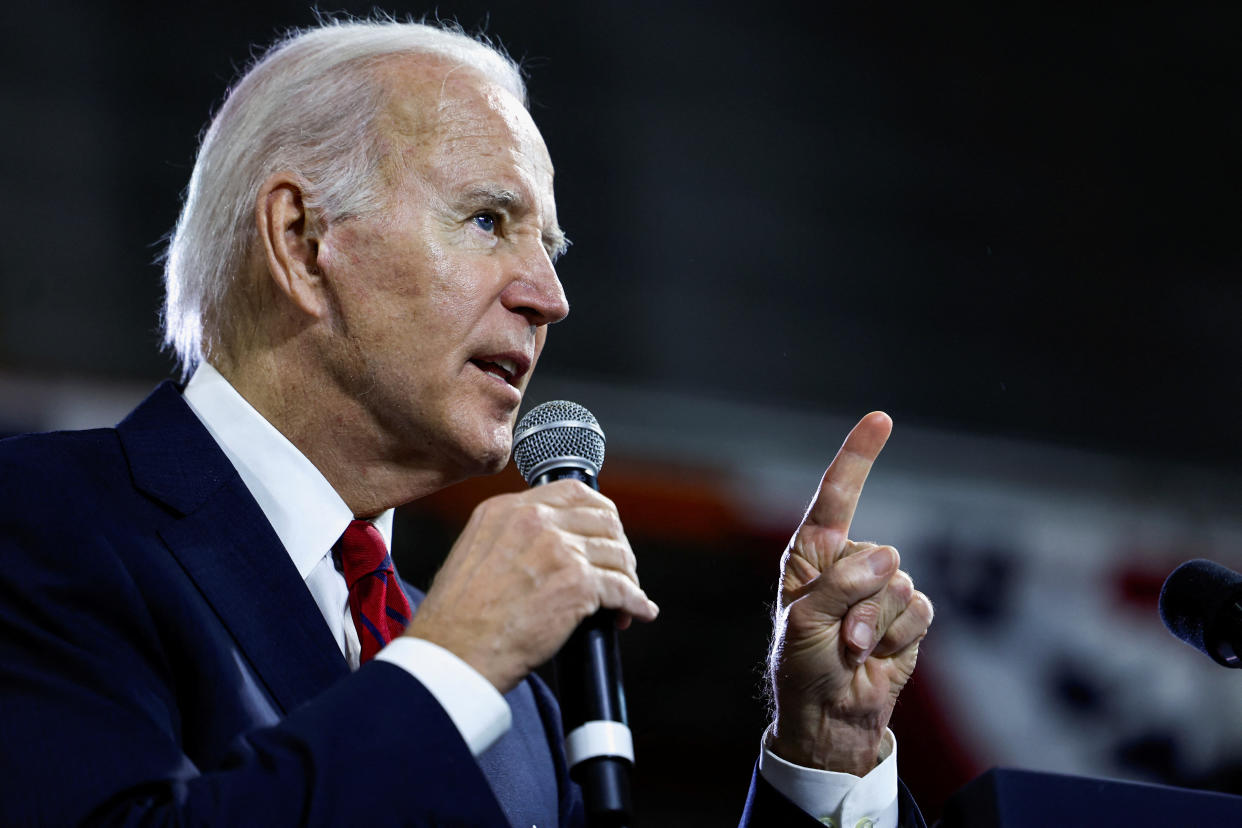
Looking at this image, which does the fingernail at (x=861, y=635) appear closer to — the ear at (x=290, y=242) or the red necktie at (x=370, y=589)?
the red necktie at (x=370, y=589)

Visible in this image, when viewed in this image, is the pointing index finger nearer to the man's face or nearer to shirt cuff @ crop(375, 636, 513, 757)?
the man's face

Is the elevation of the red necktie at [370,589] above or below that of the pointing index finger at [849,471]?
below

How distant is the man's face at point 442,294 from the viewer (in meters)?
1.56

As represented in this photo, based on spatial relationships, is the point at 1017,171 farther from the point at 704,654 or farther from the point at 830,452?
the point at 704,654

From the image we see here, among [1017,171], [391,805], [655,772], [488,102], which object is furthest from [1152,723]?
[391,805]

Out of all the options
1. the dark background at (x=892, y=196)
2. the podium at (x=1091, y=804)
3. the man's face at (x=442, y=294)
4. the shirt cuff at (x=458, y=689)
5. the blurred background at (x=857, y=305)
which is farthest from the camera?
the dark background at (x=892, y=196)

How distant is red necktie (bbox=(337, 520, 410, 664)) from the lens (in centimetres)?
147

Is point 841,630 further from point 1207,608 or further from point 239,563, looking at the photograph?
point 239,563

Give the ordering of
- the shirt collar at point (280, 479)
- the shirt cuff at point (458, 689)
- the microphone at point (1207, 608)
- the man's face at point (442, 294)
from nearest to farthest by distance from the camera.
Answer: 1. the shirt cuff at point (458, 689)
2. the microphone at point (1207, 608)
3. the shirt collar at point (280, 479)
4. the man's face at point (442, 294)

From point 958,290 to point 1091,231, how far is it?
1.82 ft

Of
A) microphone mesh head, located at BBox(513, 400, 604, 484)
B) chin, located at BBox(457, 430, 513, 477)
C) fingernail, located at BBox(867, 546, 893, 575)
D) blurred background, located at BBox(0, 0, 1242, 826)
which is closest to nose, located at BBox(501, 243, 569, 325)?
chin, located at BBox(457, 430, 513, 477)

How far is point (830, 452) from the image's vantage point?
11.9ft

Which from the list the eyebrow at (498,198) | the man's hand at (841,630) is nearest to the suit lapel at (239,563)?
the eyebrow at (498,198)

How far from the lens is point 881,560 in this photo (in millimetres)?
1492
